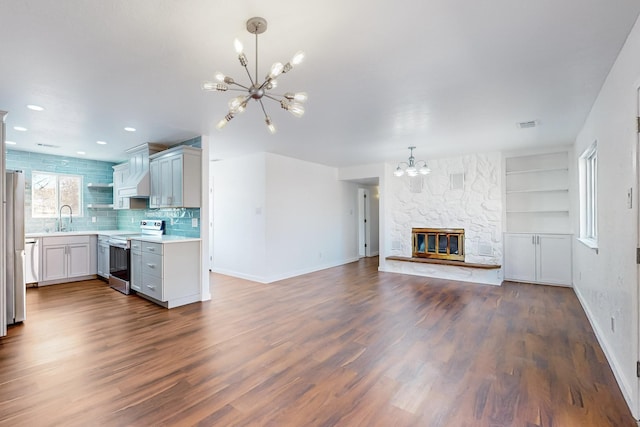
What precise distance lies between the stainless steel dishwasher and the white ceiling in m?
2.06

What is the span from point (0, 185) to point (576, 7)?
4993 mm

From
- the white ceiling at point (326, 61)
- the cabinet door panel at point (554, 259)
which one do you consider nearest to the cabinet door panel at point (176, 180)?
the white ceiling at point (326, 61)

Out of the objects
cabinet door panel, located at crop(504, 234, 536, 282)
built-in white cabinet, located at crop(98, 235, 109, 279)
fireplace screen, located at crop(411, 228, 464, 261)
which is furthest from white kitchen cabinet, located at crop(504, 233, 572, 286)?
built-in white cabinet, located at crop(98, 235, 109, 279)

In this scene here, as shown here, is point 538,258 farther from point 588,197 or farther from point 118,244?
point 118,244

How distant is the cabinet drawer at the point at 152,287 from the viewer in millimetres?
4102

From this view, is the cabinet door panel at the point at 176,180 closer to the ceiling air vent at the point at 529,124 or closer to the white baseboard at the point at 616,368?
the ceiling air vent at the point at 529,124

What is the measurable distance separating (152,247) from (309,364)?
2958 millimetres

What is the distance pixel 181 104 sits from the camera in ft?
10.7

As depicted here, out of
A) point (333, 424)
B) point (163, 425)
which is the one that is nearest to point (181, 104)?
point (163, 425)

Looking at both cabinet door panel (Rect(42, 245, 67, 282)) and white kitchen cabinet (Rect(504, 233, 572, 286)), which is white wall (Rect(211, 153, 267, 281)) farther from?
white kitchen cabinet (Rect(504, 233, 572, 286))

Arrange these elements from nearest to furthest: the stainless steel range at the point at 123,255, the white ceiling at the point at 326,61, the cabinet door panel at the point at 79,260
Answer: the white ceiling at the point at 326,61 → the stainless steel range at the point at 123,255 → the cabinet door panel at the point at 79,260

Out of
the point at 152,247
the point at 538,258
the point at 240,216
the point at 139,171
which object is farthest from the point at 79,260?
the point at 538,258

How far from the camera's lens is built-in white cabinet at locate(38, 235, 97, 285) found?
5340 millimetres

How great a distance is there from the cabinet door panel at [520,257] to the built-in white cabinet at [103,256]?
7.56 m
